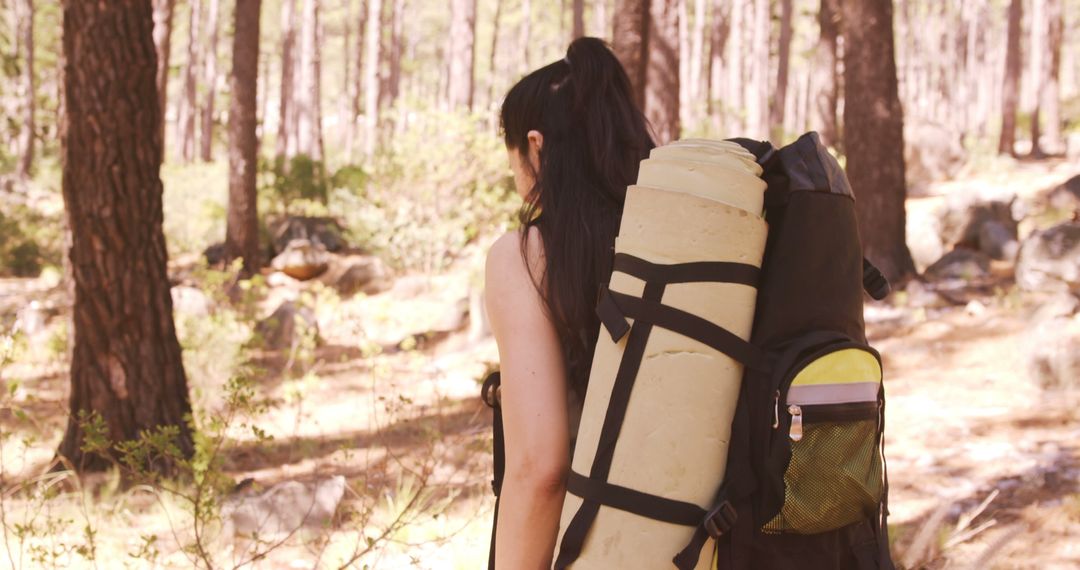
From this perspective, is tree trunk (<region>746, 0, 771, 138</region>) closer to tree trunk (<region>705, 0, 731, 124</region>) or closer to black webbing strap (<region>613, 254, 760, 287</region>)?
tree trunk (<region>705, 0, 731, 124</region>)

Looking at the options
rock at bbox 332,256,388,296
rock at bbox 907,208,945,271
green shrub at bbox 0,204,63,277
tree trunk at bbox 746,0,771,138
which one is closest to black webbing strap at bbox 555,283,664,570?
rock at bbox 907,208,945,271

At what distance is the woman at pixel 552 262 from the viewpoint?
1733 millimetres

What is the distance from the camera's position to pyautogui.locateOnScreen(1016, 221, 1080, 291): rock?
7969mm

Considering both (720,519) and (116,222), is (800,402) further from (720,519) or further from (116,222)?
(116,222)

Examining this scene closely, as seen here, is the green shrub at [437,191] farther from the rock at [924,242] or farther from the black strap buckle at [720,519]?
the black strap buckle at [720,519]

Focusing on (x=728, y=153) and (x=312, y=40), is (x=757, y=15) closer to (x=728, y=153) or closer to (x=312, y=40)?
(x=312, y=40)

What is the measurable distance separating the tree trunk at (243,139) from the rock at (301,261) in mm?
386

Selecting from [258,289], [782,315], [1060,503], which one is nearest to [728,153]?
[782,315]

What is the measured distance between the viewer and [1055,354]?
6207 millimetres

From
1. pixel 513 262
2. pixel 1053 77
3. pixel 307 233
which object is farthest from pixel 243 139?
pixel 1053 77

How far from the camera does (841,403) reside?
5.30 feet

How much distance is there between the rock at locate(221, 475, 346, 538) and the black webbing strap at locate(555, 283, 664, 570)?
2953mm

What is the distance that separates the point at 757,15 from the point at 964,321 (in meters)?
20.6

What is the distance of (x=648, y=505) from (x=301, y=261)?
12.9 meters
